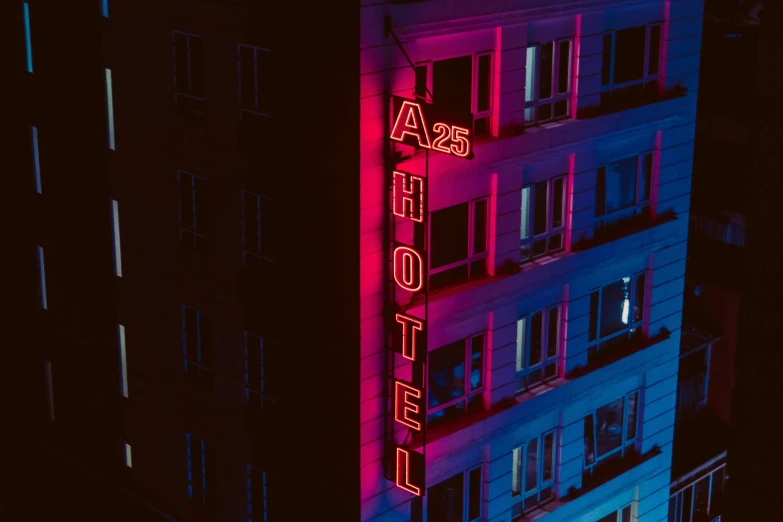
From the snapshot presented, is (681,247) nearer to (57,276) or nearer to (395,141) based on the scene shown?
(395,141)

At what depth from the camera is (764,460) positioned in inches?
503

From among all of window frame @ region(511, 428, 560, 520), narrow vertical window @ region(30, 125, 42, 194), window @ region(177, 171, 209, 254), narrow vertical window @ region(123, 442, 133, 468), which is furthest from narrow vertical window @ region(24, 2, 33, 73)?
window frame @ region(511, 428, 560, 520)

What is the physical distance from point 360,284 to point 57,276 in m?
15.4

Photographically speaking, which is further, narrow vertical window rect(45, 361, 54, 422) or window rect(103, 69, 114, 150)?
narrow vertical window rect(45, 361, 54, 422)

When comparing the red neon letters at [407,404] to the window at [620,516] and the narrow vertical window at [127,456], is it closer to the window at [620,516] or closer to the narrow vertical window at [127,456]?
the window at [620,516]

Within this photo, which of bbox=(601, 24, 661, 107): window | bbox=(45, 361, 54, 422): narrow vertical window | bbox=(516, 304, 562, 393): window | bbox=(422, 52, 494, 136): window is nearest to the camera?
bbox=(422, 52, 494, 136): window

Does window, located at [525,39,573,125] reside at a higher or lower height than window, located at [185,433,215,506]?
higher

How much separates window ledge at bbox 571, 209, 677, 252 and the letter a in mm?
7871

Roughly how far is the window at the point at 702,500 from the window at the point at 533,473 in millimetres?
8808

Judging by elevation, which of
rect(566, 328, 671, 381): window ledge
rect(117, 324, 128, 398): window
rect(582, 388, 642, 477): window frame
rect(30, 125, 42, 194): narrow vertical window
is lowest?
rect(582, 388, 642, 477): window frame

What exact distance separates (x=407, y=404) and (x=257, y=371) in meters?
4.91

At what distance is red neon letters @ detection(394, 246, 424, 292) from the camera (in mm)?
25172

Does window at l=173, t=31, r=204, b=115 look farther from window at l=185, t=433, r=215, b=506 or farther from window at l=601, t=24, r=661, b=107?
window at l=601, t=24, r=661, b=107

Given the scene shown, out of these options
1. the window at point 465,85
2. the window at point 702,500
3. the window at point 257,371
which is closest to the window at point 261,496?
the window at point 257,371
